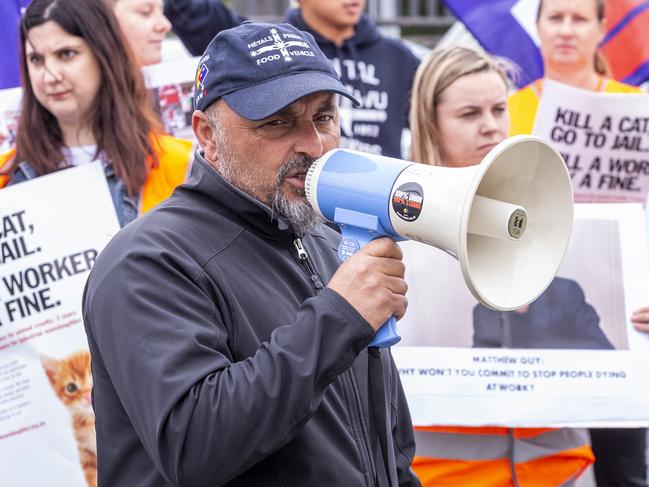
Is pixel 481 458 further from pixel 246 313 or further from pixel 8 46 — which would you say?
pixel 8 46

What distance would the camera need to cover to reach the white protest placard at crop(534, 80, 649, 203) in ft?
13.9

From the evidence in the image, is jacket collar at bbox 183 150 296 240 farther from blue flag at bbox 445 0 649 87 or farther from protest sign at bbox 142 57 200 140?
blue flag at bbox 445 0 649 87

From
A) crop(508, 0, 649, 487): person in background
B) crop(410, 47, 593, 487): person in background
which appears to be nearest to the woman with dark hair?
crop(410, 47, 593, 487): person in background

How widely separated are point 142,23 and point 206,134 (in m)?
2.39

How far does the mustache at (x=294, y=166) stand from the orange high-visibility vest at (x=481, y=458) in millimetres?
1397

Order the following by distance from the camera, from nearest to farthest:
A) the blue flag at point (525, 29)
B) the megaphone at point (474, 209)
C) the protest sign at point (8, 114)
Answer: the megaphone at point (474, 209) < the protest sign at point (8, 114) < the blue flag at point (525, 29)

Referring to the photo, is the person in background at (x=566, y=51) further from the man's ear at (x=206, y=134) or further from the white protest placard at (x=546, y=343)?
the man's ear at (x=206, y=134)

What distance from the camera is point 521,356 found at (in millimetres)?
3330

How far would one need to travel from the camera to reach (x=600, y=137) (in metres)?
4.28

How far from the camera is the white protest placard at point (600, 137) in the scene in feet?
13.9

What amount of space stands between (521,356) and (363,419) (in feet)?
3.85

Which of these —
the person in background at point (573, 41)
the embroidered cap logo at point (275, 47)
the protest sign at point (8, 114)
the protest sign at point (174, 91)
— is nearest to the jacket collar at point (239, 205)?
the embroidered cap logo at point (275, 47)

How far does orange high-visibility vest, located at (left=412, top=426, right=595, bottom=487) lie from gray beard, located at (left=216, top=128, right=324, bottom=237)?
134cm

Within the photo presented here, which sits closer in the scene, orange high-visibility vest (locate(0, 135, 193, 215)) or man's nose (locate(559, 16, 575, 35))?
orange high-visibility vest (locate(0, 135, 193, 215))
